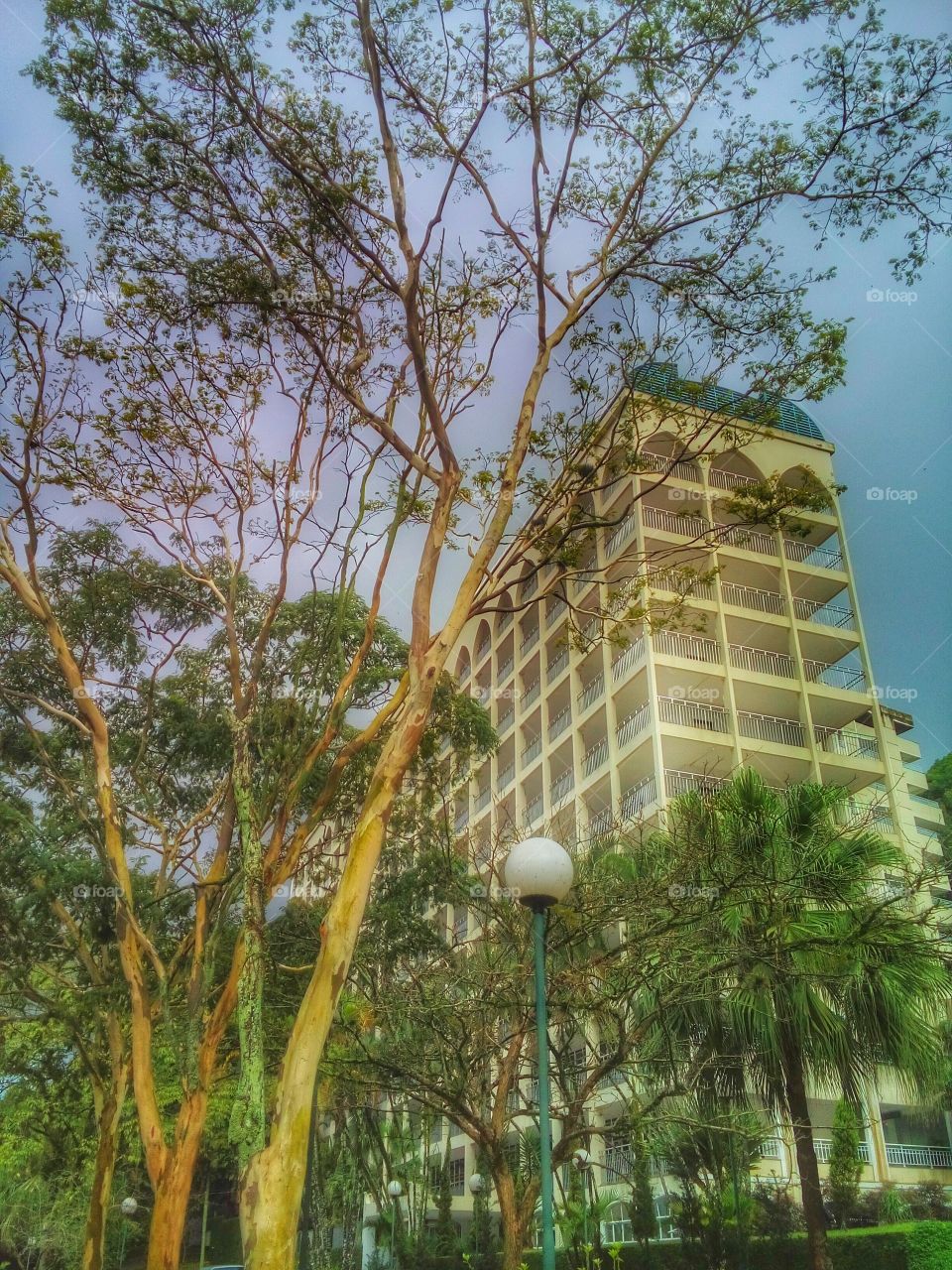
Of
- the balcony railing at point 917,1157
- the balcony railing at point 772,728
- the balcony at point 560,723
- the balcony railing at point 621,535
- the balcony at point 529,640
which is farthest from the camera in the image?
the balcony at point 529,640

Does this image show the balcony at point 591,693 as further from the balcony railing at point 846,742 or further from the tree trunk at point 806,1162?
the tree trunk at point 806,1162

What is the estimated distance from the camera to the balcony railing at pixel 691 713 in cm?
2494

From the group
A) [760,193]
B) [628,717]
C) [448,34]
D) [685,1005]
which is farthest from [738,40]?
[628,717]

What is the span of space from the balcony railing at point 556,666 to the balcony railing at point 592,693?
1572 mm

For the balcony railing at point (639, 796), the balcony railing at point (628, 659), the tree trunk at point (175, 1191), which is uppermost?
the balcony railing at point (628, 659)

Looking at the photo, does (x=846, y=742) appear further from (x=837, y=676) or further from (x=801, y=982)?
(x=801, y=982)

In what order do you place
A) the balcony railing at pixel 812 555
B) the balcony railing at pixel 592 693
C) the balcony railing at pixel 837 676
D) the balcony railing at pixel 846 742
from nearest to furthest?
the balcony railing at pixel 846 742 < the balcony railing at pixel 837 676 < the balcony railing at pixel 592 693 < the balcony railing at pixel 812 555

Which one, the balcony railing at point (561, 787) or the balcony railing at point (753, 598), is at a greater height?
the balcony railing at point (753, 598)

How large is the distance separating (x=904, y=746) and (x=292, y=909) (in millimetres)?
24969

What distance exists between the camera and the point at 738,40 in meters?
9.29

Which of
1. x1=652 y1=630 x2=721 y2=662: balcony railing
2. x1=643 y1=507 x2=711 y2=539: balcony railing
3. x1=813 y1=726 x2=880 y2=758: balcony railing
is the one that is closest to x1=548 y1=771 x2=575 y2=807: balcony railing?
x1=652 y1=630 x2=721 y2=662: balcony railing

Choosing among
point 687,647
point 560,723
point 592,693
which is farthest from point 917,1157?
point 560,723

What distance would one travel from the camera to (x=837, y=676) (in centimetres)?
2795

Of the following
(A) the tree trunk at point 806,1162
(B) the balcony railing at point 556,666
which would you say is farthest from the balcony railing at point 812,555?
(A) the tree trunk at point 806,1162
